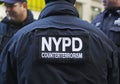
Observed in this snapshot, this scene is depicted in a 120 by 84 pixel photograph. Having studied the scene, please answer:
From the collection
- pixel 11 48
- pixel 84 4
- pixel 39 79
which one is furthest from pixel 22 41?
pixel 84 4

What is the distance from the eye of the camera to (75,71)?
2.50 m

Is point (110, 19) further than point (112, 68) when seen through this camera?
Yes

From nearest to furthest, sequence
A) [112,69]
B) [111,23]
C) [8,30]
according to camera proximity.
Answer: [112,69] → [111,23] → [8,30]

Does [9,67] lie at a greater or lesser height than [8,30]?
lesser

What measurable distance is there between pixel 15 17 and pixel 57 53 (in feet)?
7.76

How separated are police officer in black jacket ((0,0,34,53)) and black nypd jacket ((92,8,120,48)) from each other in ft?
2.89

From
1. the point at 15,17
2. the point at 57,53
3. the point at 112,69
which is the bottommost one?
the point at 112,69

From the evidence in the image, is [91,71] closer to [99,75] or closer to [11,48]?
[99,75]

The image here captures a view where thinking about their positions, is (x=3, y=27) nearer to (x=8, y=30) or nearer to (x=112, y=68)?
(x=8, y=30)

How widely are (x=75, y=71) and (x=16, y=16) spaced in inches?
95.4

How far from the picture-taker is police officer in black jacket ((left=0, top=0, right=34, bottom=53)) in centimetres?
457

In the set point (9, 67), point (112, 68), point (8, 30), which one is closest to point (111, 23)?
point (8, 30)

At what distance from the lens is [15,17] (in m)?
4.79

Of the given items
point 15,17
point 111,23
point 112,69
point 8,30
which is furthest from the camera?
point 15,17
